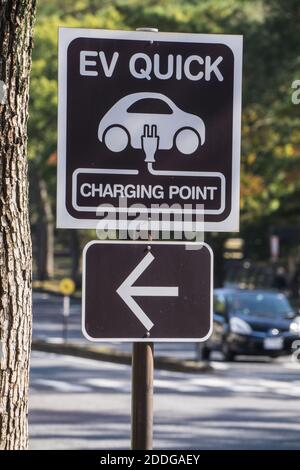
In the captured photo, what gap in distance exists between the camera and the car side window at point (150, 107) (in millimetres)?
5039

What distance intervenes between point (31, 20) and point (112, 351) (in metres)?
23.5

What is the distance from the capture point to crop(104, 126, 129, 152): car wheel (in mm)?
5023

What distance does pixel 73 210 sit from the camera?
507 centimetres

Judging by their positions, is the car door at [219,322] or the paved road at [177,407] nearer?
the paved road at [177,407]

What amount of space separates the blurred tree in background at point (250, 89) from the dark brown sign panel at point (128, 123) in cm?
3276

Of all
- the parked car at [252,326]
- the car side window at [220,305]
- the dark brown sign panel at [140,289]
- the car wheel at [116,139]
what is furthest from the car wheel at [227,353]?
the car wheel at [116,139]

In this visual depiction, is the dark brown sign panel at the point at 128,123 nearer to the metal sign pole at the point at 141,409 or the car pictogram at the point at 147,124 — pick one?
the car pictogram at the point at 147,124

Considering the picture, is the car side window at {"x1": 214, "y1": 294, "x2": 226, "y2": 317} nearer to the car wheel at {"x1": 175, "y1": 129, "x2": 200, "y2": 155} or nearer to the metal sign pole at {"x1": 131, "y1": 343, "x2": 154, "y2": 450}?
the car wheel at {"x1": 175, "y1": 129, "x2": 200, "y2": 155}

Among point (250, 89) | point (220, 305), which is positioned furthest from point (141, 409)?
point (250, 89)

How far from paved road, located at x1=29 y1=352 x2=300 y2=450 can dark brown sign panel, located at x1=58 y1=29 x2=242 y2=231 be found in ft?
29.0

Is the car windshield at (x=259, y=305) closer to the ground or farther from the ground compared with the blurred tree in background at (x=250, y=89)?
closer to the ground

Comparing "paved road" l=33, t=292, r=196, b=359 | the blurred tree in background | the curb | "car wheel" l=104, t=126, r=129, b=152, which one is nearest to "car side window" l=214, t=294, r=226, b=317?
"paved road" l=33, t=292, r=196, b=359

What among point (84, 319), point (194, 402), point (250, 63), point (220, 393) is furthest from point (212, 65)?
point (250, 63)
